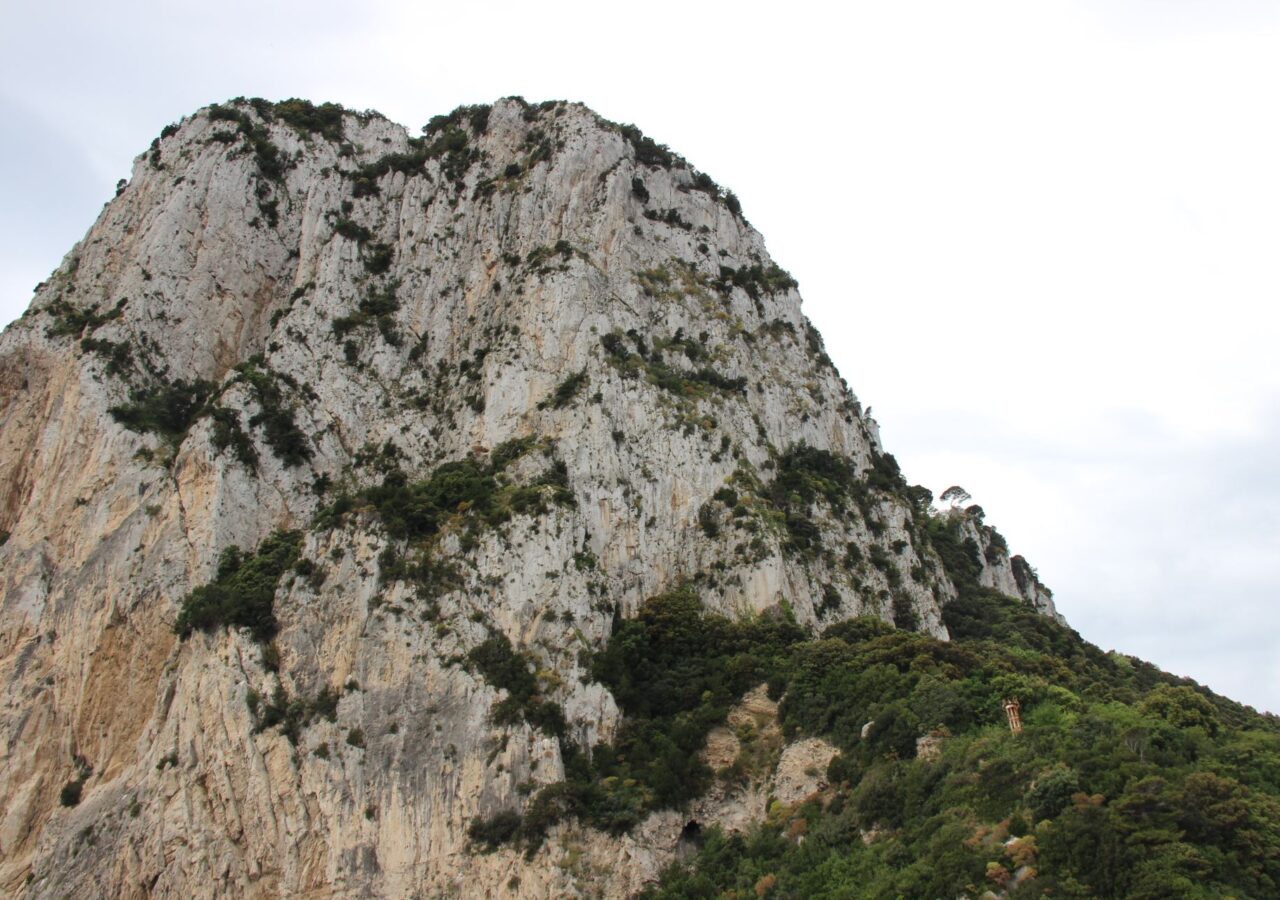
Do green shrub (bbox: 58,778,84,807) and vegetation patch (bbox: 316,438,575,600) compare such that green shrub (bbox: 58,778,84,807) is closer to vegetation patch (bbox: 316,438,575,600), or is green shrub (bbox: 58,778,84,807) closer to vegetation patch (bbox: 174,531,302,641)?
vegetation patch (bbox: 174,531,302,641)

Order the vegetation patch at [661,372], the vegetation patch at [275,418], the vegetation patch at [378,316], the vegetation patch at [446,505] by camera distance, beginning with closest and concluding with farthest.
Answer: the vegetation patch at [446,505], the vegetation patch at [275,418], the vegetation patch at [661,372], the vegetation patch at [378,316]

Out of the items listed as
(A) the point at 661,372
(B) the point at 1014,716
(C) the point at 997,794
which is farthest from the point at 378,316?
(C) the point at 997,794

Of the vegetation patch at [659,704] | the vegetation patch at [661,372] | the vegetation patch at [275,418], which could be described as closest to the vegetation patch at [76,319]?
the vegetation patch at [275,418]

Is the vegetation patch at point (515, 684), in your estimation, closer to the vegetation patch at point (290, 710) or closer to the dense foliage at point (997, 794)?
the vegetation patch at point (290, 710)

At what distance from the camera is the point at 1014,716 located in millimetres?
36281

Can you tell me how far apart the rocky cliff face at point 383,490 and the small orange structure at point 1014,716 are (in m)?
8.19

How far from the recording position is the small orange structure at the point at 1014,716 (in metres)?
35.6

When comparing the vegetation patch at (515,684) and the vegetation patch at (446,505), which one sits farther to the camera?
the vegetation patch at (446,505)

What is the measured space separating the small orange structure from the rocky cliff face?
26.9 feet

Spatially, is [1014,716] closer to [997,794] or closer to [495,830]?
[997,794]

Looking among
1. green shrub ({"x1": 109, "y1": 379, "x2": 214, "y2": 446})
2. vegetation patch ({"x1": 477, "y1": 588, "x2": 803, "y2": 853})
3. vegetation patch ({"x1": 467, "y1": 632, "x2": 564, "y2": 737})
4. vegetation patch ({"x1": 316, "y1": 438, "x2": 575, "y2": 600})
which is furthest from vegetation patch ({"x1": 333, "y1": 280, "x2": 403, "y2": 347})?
vegetation patch ({"x1": 467, "y1": 632, "x2": 564, "y2": 737})

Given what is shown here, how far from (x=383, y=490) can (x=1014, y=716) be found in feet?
98.5

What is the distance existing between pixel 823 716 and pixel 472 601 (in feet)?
51.7

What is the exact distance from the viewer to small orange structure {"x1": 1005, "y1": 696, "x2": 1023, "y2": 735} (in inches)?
1403
